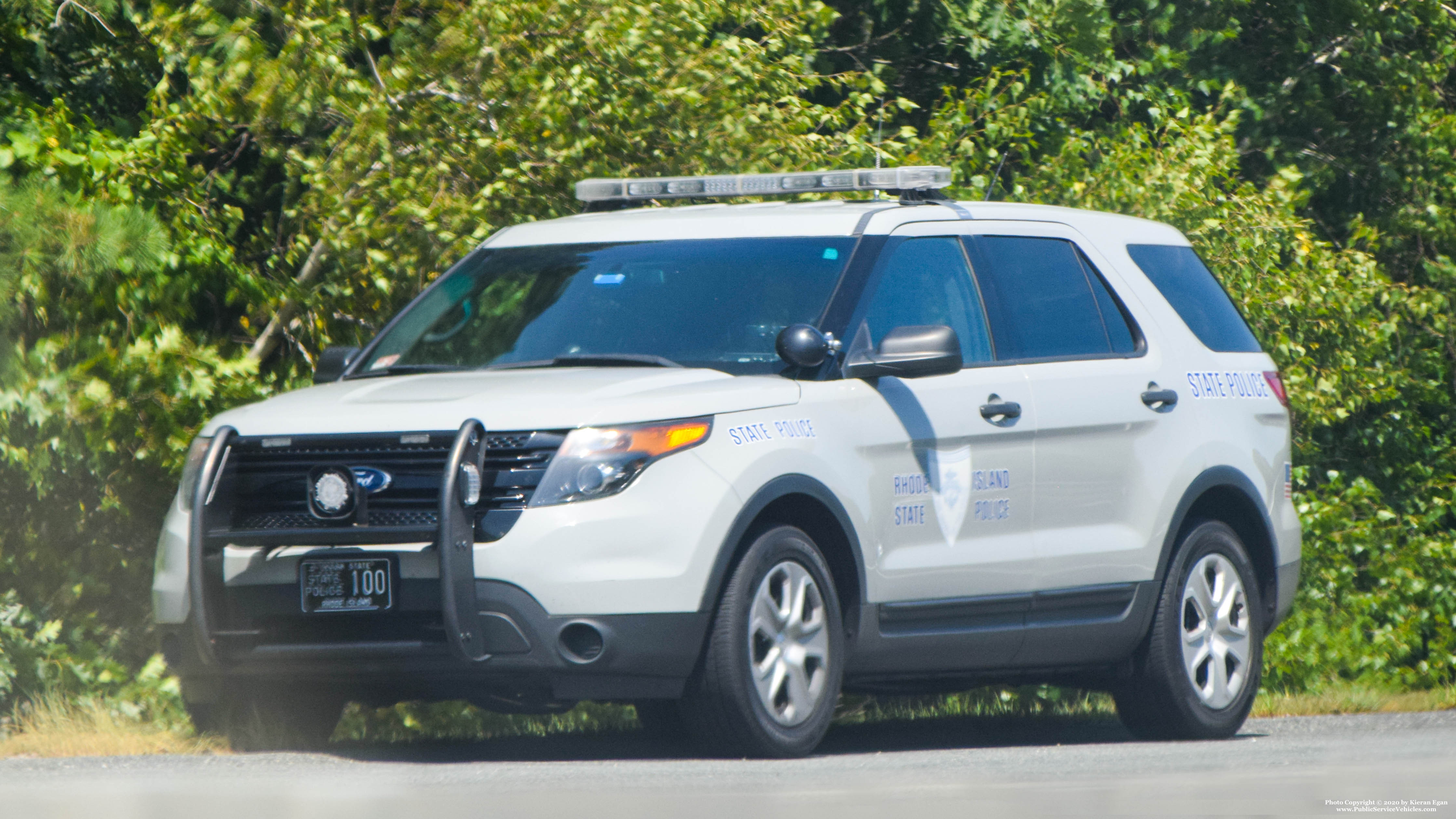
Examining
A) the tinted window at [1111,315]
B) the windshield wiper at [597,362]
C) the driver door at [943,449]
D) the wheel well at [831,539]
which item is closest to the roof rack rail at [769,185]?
the driver door at [943,449]

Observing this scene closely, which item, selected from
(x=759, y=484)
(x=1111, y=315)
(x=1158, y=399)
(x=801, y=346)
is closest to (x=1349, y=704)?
(x=1158, y=399)

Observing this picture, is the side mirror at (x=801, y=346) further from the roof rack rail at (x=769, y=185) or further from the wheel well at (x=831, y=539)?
the roof rack rail at (x=769, y=185)

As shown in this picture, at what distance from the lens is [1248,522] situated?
8.81 m

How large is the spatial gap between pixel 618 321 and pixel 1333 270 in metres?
7.30

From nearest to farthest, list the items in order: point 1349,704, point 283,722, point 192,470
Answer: point 192,470, point 283,722, point 1349,704

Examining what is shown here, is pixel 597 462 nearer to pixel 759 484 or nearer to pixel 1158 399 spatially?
pixel 759 484

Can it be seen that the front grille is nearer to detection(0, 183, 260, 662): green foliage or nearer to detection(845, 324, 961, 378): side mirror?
detection(845, 324, 961, 378): side mirror

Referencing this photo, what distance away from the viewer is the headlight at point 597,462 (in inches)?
250

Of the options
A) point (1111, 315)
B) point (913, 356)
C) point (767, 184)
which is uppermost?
point (767, 184)

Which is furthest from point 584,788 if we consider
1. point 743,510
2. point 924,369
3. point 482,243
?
point 482,243

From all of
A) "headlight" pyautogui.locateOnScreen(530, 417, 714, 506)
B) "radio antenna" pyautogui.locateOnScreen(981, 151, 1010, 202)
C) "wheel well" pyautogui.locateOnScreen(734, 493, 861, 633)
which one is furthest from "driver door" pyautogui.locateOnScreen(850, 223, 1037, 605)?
"radio antenna" pyautogui.locateOnScreen(981, 151, 1010, 202)

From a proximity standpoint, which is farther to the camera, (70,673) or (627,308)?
(70,673)

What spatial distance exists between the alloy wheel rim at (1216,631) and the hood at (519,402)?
7.54 feet

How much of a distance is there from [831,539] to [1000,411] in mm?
875
